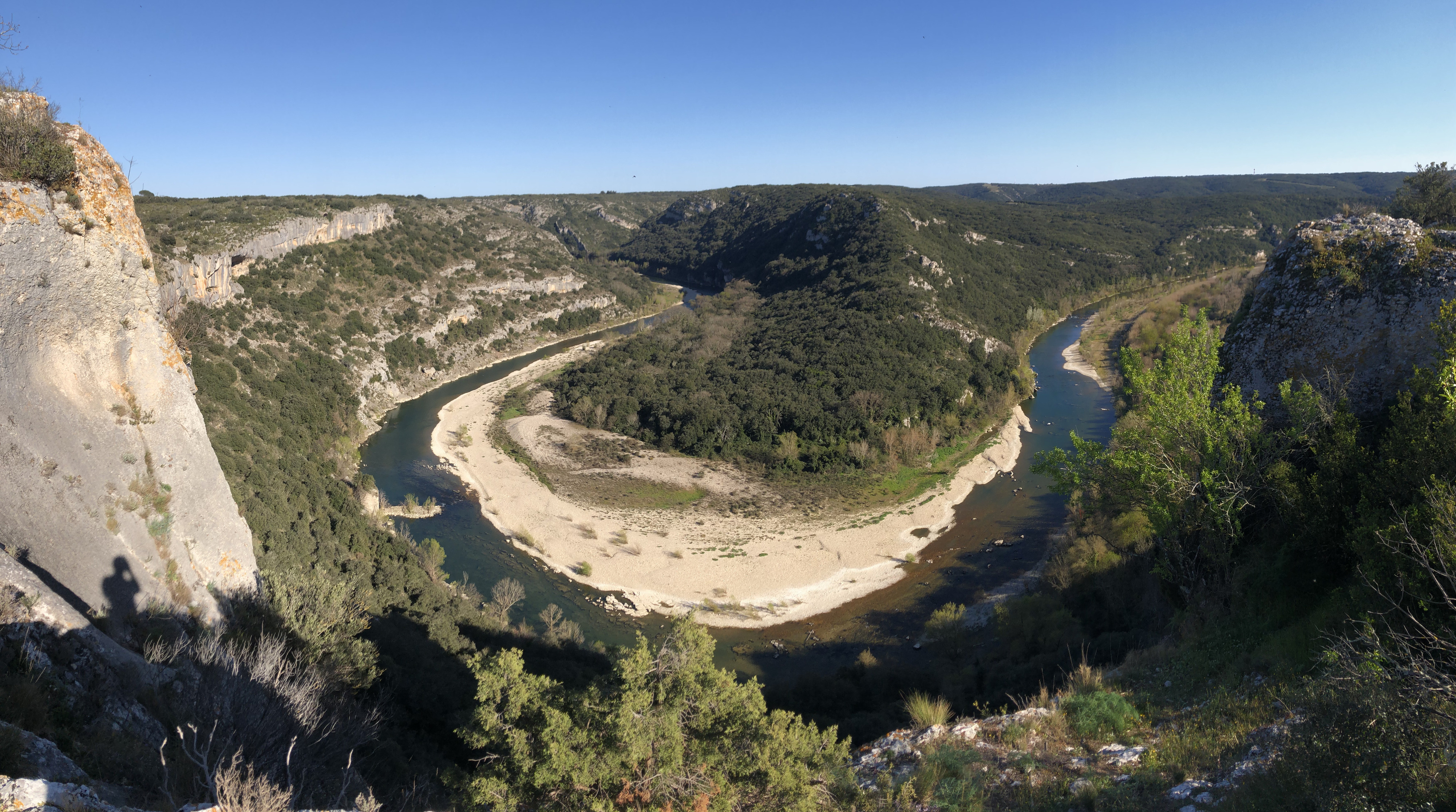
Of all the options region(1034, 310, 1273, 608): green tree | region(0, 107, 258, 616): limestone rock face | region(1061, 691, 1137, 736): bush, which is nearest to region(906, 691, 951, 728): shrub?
region(1061, 691, 1137, 736): bush

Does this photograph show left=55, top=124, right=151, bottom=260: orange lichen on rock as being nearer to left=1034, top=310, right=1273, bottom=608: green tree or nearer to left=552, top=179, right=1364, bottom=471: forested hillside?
left=1034, top=310, right=1273, bottom=608: green tree

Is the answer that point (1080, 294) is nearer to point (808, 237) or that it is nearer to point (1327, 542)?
point (808, 237)

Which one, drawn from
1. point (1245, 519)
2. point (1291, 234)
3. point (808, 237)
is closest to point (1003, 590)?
point (1245, 519)

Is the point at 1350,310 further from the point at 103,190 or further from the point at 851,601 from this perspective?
the point at 103,190

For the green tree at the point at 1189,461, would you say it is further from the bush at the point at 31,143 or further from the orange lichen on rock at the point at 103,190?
the bush at the point at 31,143

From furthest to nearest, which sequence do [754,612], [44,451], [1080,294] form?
[1080,294], [754,612], [44,451]

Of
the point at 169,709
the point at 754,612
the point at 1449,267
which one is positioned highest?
the point at 1449,267

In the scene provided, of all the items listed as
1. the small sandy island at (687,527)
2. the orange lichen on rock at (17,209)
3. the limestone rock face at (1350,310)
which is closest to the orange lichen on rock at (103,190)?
the orange lichen on rock at (17,209)
